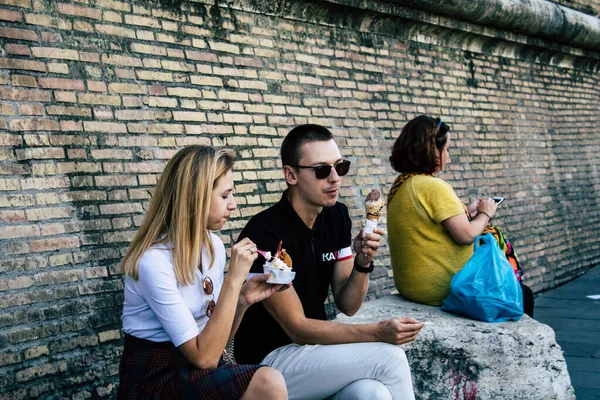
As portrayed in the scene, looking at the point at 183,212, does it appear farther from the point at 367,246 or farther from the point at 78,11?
the point at 78,11

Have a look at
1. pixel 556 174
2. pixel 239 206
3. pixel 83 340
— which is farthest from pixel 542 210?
pixel 83 340

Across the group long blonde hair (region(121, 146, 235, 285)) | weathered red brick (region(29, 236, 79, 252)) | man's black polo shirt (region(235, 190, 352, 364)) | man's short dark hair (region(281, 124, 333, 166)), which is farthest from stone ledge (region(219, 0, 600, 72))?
long blonde hair (region(121, 146, 235, 285))

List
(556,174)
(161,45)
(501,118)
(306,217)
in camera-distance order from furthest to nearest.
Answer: (556,174), (501,118), (161,45), (306,217)

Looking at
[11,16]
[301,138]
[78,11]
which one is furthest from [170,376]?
[78,11]

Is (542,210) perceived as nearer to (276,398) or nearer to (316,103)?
(316,103)

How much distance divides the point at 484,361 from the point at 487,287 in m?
0.39

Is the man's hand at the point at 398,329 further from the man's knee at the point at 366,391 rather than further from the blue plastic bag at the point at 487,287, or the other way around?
the blue plastic bag at the point at 487,287

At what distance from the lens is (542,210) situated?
31.6 ft

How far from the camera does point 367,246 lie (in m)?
3.38

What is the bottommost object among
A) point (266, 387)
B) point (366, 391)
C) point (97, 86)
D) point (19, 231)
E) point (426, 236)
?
point (366, 391)

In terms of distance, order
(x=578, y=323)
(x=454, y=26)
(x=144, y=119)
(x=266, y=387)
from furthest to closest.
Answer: (x=454, y=26) < (x=578, y=323) < (x=144, y=119) < (x=266, y=387)

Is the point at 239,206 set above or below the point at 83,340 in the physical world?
above

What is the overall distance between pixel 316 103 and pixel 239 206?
4.57ft

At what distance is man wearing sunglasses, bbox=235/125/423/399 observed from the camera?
3.07m
